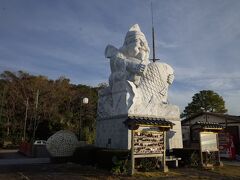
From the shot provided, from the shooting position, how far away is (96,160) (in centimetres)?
1115

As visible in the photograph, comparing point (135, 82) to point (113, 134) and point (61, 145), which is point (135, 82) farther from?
point (61, 145)

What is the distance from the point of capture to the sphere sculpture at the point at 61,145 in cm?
1311

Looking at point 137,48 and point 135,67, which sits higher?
point 137,48

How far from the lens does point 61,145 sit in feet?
43.3

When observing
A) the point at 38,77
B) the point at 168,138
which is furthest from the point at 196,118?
the point at 38,77

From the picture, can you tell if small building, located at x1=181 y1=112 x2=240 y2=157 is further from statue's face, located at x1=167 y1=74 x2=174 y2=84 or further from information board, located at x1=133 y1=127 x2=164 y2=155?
information board, located at x1=133 y1=127 x2=164 y2=155

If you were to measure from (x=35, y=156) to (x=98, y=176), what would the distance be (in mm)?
10036

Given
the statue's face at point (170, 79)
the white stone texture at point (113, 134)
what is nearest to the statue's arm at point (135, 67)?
the statue's face at point (170, 79)

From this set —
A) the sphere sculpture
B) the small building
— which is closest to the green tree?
the small building

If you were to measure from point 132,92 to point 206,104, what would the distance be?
3176 cm

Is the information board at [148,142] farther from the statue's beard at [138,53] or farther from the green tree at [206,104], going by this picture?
the green tree at [206,104]

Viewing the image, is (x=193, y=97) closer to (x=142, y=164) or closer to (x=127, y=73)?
(x=127, y=73)

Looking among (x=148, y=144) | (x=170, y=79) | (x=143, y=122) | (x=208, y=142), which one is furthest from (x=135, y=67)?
(x=208, y=142)

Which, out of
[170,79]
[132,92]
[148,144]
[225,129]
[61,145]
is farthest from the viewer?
[225,129]
